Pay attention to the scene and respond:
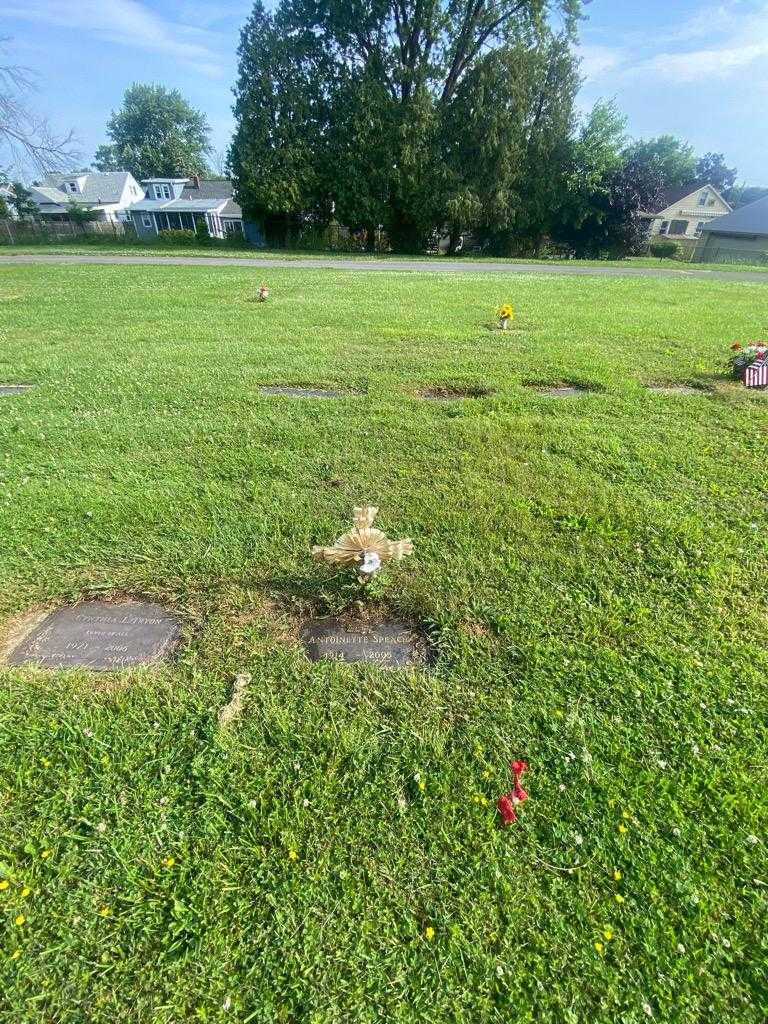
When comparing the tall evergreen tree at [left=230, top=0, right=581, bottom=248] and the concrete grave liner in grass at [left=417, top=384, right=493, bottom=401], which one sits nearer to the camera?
the concrete grave liner in grass at [left=417, top=384, right=493, bottom=401]

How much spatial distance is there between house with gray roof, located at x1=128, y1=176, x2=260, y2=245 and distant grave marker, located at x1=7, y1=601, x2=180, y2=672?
46308mm

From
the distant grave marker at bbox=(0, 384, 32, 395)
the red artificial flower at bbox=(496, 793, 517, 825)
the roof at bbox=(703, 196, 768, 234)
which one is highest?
the roof at bbox=(703, 196, 768, 234)

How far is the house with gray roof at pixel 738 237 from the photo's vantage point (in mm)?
30527

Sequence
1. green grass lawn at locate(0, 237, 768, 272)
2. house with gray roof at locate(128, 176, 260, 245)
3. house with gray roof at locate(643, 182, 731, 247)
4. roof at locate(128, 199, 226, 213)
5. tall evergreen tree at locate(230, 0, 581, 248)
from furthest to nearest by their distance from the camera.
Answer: house with gray roof at locate(643, 182, 731, 247), house with gray roof at locate(128, 176, 260, 245), roof at locate(128, 199, 226, 213), tall evergreen tree at locate(230, 0, 581, 248), green grass lawn at locate(0, 237, 768, 272)

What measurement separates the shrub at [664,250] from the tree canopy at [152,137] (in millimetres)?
58340

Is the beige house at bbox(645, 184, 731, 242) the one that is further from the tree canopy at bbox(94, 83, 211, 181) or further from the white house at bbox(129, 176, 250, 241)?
the tree canopy at bbox(94, 83, 211, 181)

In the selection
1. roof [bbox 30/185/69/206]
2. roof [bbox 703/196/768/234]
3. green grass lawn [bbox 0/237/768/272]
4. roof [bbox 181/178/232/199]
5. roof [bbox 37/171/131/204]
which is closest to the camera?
green grass lawn [bbox 0/237/768/272]

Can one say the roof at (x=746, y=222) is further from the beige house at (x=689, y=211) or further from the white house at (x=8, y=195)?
the white house at (x=8, y=195)

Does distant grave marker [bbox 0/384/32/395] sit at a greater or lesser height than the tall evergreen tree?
lesser

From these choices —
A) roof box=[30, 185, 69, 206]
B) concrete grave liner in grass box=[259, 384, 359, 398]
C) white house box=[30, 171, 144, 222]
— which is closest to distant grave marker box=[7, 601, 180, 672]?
concrete grave liner in grass box=[259, 384, 359, 398]

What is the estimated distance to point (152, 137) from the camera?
212ft

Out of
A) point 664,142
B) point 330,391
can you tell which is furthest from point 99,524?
point 664,142

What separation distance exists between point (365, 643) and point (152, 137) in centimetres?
8513

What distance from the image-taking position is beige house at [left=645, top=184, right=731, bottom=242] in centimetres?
4384
